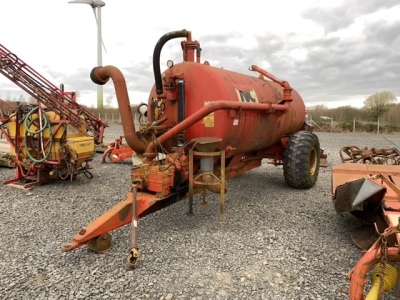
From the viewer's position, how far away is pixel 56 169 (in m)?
6.07

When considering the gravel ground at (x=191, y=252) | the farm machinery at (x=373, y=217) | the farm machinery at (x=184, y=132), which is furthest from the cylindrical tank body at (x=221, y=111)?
the farm machinery at (x=373, y=217)

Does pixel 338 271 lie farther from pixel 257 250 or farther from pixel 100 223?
pixel 100 223

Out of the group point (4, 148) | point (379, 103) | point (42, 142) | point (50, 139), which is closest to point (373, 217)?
point (50, 139)

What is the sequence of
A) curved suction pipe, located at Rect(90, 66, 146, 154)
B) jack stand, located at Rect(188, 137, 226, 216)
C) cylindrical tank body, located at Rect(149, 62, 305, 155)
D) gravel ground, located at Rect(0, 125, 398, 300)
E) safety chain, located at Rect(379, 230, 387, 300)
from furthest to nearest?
1. cylindrical tank body, located at Rect(149, 62, 305, 155)
2. curved suction pipe, located at Rect(90, 66, 146, 154)
3. jack stand, located at Rect(188, 137, 226, 216)
4. gravel ground, located at Rect(0, 125, 398, 300)
5. safety chain, located at Rect(379, 230, 387, 300)

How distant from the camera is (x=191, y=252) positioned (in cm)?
331

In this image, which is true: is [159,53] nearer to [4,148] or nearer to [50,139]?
[50,139]

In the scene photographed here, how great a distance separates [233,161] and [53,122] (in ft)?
10.9

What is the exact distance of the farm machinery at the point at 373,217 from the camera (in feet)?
7.11

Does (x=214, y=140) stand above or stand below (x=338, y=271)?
above

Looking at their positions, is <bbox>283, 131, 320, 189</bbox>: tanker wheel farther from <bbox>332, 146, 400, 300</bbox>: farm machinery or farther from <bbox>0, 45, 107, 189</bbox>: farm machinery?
<bbox>0, 45, 107, 189</bbox>: farm machinery

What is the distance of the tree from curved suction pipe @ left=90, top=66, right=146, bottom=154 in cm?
2247

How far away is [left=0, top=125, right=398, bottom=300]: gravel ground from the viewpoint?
8.79ft

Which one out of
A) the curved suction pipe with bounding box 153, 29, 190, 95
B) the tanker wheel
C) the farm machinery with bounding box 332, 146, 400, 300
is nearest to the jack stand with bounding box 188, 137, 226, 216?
the curved suction pipe with bounding box 153, 29, 190, 95

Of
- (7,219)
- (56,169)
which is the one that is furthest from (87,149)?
(7,219)
